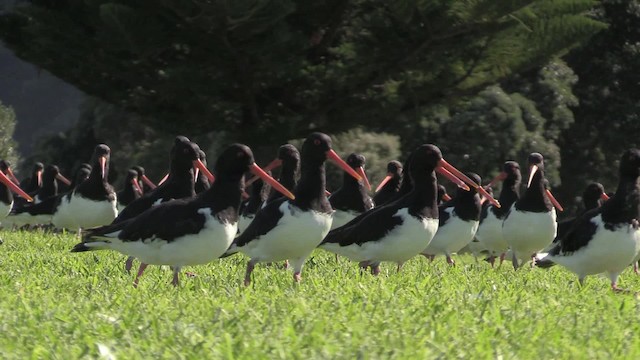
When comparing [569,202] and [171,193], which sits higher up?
[171,193]

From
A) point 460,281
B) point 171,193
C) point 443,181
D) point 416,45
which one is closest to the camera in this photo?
point 460,281

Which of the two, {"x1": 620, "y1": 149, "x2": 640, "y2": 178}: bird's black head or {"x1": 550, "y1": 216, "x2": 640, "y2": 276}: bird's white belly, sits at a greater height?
{"x1": 620, "y1": 149, "x2": 640, "y2": 178}: bird's black head

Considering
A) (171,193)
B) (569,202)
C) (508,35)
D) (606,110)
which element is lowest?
(569,202)

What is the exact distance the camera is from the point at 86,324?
292 inches

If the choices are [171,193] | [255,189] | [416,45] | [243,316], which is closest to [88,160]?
[416,45]

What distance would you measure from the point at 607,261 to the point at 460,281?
4.54 ft

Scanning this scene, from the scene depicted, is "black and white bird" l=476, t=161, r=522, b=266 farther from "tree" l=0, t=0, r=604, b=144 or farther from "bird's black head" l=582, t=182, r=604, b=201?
"tree" l=0, t=0, r=604, b=144

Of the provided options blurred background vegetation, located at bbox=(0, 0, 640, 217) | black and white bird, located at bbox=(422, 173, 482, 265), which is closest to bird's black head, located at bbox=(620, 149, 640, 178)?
black and white bird, located at bbox=(422, 173, 482, 265)

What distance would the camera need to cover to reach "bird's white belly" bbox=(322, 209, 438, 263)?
1093 cm

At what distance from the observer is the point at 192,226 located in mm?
9445

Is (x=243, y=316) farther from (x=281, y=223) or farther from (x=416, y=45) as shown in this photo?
(x=416, y=45)

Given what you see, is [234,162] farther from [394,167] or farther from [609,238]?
[394,167]

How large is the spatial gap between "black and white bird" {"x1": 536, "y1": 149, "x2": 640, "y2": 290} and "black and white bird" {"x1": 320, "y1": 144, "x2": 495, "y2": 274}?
1.40 m

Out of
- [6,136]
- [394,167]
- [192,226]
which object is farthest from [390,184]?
[6,136]
